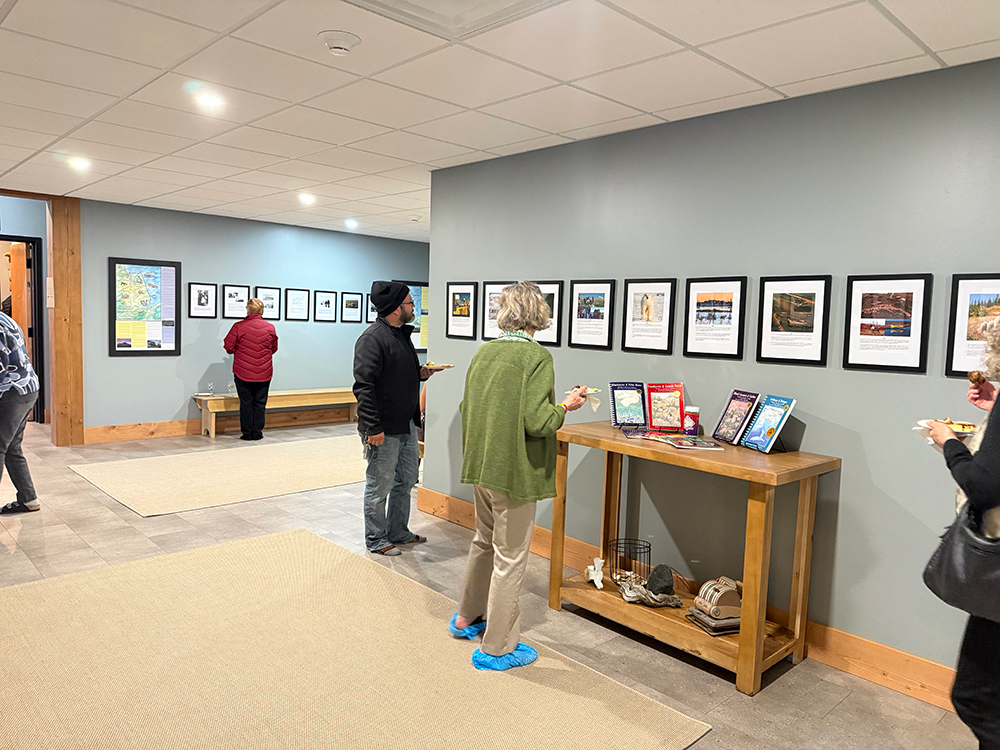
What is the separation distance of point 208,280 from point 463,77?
19.9 feet

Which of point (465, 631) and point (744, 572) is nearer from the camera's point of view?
point (744, 572)

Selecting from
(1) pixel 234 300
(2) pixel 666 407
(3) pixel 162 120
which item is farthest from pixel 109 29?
(1) pixel 234 300

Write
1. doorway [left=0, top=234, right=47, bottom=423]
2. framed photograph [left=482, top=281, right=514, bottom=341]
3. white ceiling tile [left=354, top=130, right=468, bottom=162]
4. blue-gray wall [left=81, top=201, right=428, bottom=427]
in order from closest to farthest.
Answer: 1. white ceiling tile [left=354, top=130, right=468, bottom=162]
2. framed photograph [left=482, top=281, right=514, bottom=341]
3. blue-gray wall [left=81, top=201, right=428, bottom=427]
4. doorway [left=0, top=234, right=47, bottom=423]

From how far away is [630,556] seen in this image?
12.9 ft

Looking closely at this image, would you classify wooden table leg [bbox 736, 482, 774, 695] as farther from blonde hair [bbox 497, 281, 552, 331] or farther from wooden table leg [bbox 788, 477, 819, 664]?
blonde hair [bbox 497, 281, 552, 331]

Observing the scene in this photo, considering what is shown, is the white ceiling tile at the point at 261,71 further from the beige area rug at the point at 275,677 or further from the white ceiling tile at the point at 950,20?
the beige area rug at the point at 275,677

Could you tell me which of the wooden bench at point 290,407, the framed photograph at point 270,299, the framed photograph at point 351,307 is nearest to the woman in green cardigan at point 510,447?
the wooden bench at point 290,407

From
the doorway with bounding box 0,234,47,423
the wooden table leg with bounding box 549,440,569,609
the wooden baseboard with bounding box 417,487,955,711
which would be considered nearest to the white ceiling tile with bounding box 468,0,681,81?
Answer: the wooden table leg with bounding box 549,440,569,609

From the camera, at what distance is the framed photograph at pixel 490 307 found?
486 centimetres

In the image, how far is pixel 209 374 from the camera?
8344 millimetres

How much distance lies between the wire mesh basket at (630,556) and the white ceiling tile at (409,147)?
A: 2.67 metres

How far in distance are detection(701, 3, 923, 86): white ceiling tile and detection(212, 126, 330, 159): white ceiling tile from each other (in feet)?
8.96

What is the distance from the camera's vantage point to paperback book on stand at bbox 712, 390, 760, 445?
3.27 meters

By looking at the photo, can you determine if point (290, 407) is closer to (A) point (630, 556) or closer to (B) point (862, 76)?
(A) point (630, 556)
